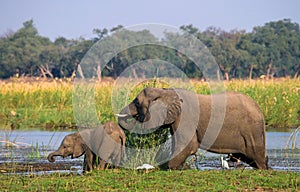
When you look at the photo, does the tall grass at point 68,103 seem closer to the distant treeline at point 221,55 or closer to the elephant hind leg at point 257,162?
the elephant hind leg at point 257,162

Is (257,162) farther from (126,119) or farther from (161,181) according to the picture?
(161,181)

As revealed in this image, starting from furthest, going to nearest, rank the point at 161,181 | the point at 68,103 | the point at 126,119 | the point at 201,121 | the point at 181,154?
the point at 68,103
the point at 126,119
the point at 201,121
the point at 181,154
the point at 161,181

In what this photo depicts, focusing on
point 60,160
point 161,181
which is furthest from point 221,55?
point 161,181

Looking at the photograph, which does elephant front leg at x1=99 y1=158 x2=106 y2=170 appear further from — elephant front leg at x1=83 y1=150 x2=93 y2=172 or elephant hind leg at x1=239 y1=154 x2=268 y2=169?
elephant hind leg at x1=239 y1=154 x2=268 y2=169

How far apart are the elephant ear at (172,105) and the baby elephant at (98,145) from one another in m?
0.79

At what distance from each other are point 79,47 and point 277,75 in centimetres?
1488

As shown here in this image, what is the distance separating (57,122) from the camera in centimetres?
1852

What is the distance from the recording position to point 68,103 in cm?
2098

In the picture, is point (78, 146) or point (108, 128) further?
point (78, 146)

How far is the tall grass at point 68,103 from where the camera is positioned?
17906 millimetres

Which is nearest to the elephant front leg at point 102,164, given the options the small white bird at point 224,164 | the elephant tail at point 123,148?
the elephant tail at point 123,148

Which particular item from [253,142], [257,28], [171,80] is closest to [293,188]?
[253,142]

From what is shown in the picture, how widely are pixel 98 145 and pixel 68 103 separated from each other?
37.0 ft

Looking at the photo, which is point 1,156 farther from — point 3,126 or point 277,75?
point 277,75
